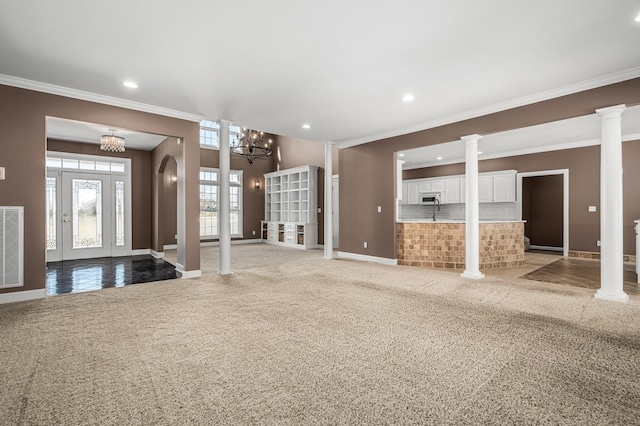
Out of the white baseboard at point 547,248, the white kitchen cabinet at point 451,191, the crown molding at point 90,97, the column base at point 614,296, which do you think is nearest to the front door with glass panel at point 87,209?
the crown molding at point 90,97

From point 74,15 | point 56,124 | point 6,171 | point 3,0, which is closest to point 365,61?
point 74,15

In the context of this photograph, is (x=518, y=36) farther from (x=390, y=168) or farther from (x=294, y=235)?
(x=294, y=235)

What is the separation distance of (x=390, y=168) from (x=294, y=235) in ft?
14.5

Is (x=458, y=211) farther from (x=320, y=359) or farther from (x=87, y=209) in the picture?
(x=87, y=209)

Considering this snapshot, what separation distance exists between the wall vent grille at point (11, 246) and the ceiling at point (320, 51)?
1632 millimetres

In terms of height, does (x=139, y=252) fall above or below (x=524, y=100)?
below

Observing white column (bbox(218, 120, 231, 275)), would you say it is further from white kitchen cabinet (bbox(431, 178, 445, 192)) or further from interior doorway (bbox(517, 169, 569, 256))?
interior doorway (bbox(517, 169, 569, 256))

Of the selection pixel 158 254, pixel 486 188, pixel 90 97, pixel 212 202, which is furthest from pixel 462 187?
pixel 90 97

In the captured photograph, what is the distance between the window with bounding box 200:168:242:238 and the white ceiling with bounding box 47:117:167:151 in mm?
2495

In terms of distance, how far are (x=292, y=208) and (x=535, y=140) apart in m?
6.89

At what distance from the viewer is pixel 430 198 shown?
9.84 meters

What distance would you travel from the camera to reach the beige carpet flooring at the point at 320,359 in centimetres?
171

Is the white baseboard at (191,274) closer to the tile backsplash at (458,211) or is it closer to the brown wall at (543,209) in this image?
the tile backsplash at (458,211)

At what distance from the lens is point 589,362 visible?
2270 mm
